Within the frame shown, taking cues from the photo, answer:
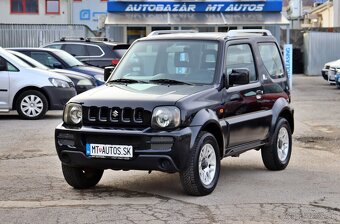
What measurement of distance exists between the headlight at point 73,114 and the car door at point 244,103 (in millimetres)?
1615

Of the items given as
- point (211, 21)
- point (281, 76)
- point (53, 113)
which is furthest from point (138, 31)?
point (281, 76)

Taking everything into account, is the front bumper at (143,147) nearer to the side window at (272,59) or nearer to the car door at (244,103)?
the car door at (244,103)

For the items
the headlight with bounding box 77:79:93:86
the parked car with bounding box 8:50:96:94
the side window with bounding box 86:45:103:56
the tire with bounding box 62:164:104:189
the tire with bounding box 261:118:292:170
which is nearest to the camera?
the tire with bounding box 62:164:104:189

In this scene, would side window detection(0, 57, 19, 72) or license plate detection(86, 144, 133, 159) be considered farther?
side window detection(0, 57, 19, 72)

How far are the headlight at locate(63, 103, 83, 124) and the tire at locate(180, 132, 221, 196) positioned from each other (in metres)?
1.23

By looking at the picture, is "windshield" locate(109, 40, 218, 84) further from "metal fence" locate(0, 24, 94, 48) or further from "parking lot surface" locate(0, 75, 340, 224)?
"metal fence" locate(0, 24, 94, 48)

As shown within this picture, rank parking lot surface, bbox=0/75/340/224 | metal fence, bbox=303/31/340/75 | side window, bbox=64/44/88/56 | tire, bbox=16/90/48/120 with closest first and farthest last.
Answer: parking lot surface, bbox=0/75/340/224
tire, bbox=16/90/48/120
side window, bbox=64/44/88/56
metal fence, bbox=303/31/340/75

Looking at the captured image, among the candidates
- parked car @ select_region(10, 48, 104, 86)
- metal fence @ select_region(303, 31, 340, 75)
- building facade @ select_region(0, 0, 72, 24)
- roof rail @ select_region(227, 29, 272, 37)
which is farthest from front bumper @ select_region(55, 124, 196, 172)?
building facade @ select_region(0, 0, 72, 24)

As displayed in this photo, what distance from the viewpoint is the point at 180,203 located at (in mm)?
6730

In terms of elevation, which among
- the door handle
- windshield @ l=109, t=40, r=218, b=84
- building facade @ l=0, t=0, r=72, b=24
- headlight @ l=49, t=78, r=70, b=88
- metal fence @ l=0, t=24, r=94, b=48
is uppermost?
building facade @ l=0, t=0, r=72, b=24

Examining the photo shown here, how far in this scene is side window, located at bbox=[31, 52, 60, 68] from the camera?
17125 millimetres

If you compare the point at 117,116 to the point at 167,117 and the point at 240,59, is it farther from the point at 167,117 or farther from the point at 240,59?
the point at 240,59

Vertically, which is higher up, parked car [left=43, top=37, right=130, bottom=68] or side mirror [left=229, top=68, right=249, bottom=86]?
parked car [left=43, top=37, right=130, bottom=68]

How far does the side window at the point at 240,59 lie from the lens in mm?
7816
